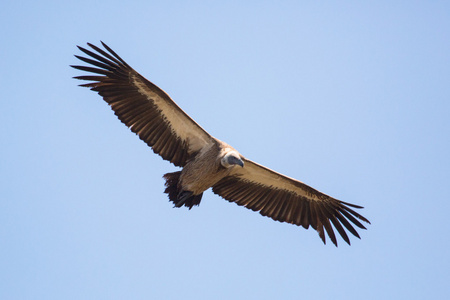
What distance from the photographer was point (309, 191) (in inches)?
550

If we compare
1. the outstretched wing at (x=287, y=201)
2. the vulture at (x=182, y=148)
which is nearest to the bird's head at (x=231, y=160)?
the vulture at (x=182, y=148)

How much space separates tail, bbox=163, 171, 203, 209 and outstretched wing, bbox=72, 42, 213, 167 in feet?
1.39

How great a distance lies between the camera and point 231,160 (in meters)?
12.6

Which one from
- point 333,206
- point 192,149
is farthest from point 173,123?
point 333,206

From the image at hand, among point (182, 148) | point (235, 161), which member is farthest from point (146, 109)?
point (235, 161)

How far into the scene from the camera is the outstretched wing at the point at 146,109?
12789mm

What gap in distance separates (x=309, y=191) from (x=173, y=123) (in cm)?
293

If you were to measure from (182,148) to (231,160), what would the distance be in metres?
1.13

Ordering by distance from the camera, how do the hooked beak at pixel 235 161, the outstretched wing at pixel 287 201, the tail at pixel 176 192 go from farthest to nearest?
the outstretched wing at pixel 287 201, the tail at pixel 176 192, the hooked beak at pixel 235 161

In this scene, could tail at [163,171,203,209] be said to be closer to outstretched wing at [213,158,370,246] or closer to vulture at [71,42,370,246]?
vulture at [71,42,370,246]

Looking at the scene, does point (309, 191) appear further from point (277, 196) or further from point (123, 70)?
point (123, 70)

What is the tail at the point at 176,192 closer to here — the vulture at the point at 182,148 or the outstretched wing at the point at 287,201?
the vulture at the point at 182,148

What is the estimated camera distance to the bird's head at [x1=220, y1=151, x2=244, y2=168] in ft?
41.1

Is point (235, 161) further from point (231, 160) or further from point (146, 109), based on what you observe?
point (146, 109)
